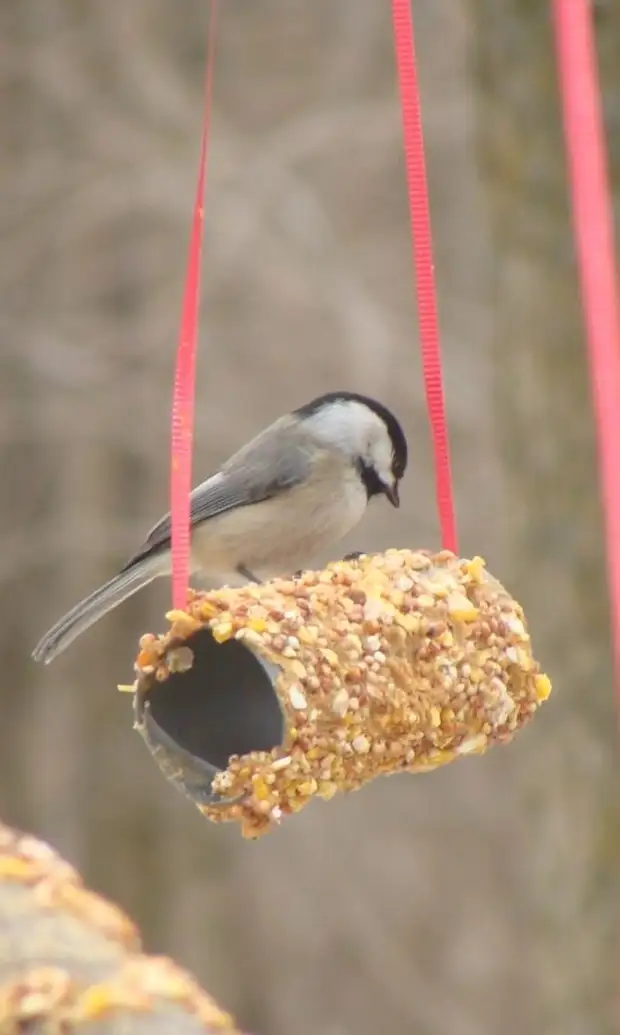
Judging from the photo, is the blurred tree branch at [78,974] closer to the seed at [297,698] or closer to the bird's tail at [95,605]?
the seed at [297,698]

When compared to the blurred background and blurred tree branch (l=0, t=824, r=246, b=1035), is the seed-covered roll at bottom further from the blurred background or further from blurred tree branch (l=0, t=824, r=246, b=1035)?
the blurred background

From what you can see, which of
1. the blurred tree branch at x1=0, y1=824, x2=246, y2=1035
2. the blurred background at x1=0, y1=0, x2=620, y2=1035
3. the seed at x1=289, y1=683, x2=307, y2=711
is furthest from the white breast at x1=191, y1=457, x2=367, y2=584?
the blurred background at x1=0, y1=0, x2=620, y2=1035

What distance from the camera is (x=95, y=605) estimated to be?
1.05 metres

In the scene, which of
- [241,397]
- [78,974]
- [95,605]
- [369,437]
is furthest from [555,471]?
[78,974]

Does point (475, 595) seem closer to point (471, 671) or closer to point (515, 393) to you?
point (471, 671)

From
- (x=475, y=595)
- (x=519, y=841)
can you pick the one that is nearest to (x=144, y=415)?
(x=519, y=841)

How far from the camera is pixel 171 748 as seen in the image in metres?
0.75

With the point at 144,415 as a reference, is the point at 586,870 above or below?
below

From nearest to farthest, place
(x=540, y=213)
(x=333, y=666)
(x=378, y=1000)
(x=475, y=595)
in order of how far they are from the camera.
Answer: (x=333, y=666), (x=475, y=595), (x=540, y=213), (x=378, y=1000)

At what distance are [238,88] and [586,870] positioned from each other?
141 cm

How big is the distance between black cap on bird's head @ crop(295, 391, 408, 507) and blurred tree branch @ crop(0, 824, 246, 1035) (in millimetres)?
786

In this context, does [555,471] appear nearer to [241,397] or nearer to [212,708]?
[212,708]

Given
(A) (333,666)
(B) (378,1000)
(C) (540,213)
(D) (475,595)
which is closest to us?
(A) (333,666)

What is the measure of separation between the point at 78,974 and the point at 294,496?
844 mm
